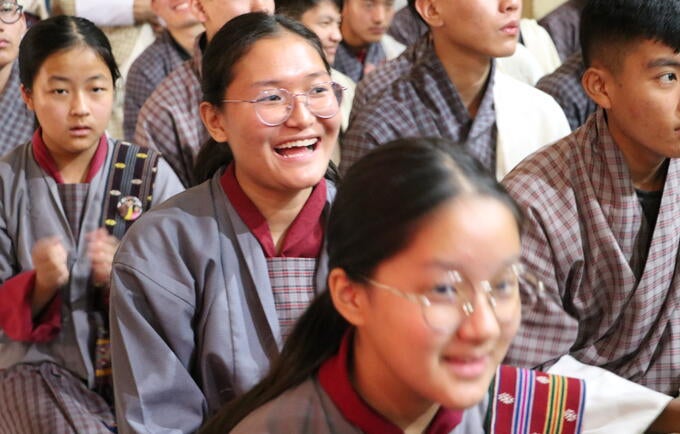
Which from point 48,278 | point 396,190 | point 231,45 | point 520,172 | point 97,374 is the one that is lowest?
point 97,374

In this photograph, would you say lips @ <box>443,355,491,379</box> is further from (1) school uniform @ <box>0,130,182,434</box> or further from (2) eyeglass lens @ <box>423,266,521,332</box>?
(1) school uniform @ <box>0,130,182,434</box>

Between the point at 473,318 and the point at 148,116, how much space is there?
1756mm

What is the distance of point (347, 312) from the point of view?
113cm

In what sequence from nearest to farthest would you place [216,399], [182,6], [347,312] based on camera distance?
[347,312]
[216,399]
[182,6]

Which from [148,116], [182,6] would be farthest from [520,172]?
[182,6]

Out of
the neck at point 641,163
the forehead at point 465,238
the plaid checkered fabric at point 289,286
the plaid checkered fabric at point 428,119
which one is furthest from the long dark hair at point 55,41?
the forehead at point 465,238

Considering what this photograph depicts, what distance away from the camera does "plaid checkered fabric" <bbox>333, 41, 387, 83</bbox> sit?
12.6 ft

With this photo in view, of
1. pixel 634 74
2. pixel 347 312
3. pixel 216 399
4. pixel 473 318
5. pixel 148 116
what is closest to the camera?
pixel 473 318

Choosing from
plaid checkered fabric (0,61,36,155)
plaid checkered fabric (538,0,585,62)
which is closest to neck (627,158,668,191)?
plaid checkered fabric (0,61,36,155)

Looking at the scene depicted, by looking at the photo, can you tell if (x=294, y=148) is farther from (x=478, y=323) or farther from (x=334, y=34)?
(x=334, y=34)

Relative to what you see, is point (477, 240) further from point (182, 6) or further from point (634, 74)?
point (182, 6)

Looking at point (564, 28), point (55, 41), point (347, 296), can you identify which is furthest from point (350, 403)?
point (564, 28)

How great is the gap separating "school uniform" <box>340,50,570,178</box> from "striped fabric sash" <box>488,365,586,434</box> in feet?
3.79

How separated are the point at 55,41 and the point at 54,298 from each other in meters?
0.55
